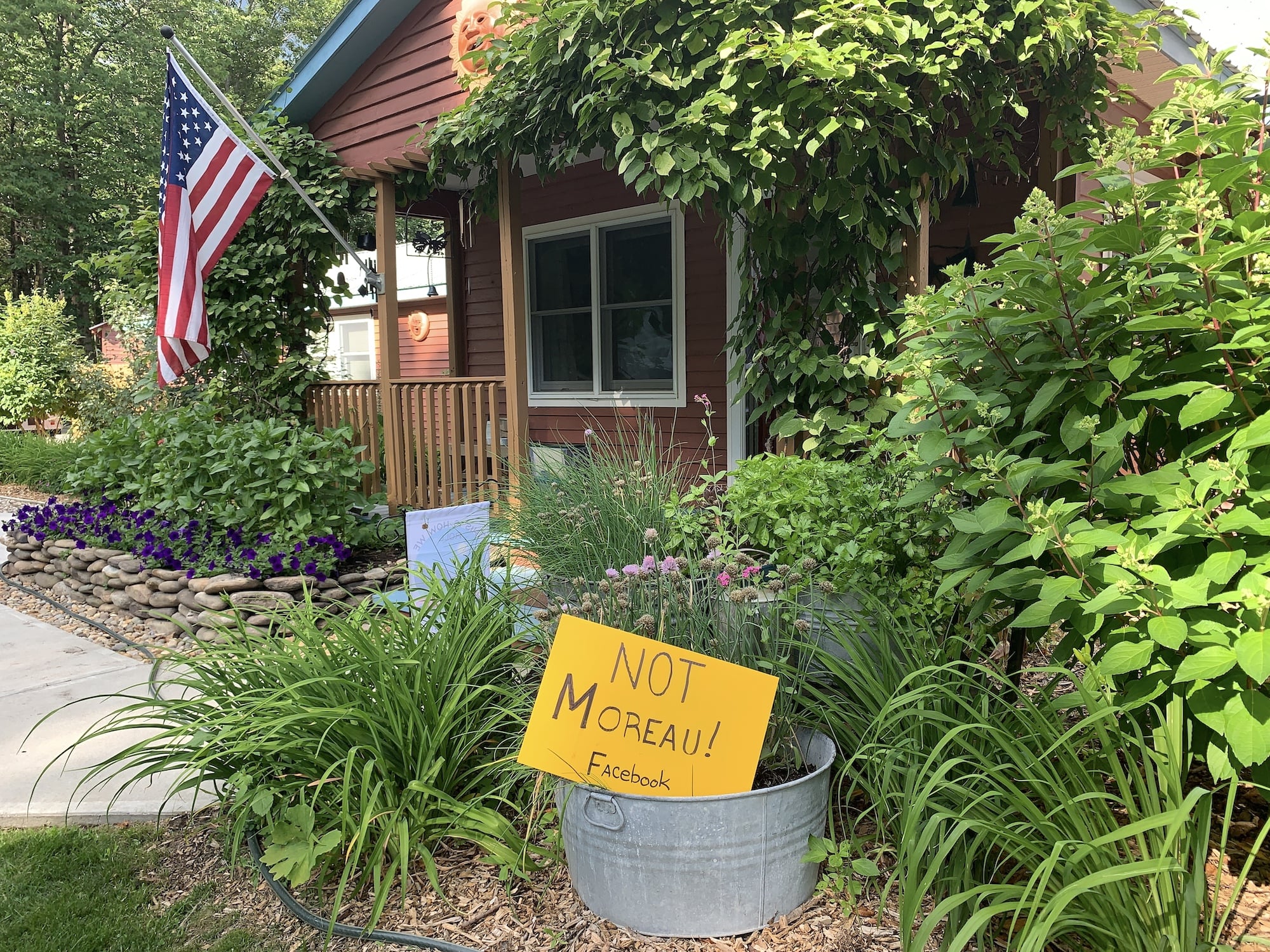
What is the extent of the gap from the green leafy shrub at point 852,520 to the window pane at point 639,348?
360cm

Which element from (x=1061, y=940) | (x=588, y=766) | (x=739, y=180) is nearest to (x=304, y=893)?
(x=588, y=766)

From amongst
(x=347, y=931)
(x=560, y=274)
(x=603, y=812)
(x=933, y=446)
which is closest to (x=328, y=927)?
(x=347, y=931)

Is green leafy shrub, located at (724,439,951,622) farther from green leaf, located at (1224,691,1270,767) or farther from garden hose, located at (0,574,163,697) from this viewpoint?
garden hose, located at (0,574,163,697)

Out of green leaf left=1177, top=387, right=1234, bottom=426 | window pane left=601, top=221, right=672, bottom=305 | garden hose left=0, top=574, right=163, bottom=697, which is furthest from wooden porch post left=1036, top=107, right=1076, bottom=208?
garden hose left=0, top=574, right=163, bottom=697

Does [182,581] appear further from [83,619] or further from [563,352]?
A: [563,352]

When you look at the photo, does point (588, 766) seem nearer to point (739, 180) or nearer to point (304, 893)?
point (304, 893)

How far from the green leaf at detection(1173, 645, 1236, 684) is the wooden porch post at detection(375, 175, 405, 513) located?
5.38 meters

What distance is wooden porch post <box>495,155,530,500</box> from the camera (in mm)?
5195

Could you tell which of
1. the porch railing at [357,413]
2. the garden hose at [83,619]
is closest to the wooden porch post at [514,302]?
the porch railing at [357,413]

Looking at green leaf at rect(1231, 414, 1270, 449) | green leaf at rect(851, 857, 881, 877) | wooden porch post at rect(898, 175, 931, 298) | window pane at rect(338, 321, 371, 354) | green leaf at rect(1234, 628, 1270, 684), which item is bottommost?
green leaf at rect(851, 857, 881, 877)

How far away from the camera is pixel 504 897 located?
2.00m

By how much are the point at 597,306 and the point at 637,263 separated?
48 centimetres

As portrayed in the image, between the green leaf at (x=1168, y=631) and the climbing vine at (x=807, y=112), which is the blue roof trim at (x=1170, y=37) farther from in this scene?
the green leaf at (x=1168, y=631)

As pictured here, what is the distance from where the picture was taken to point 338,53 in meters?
6.89
